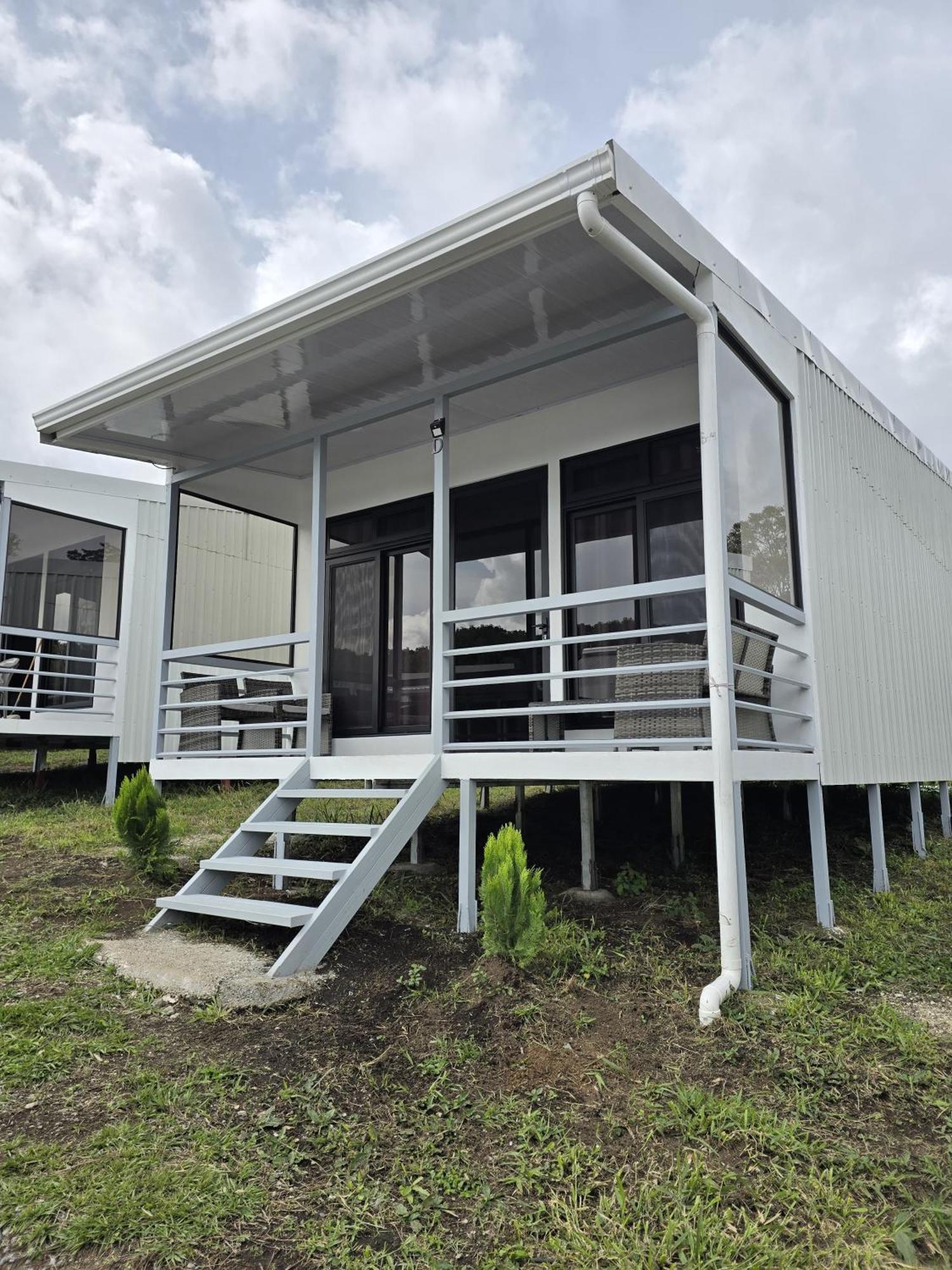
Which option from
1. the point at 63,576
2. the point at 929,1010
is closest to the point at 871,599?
the point at 929,1010

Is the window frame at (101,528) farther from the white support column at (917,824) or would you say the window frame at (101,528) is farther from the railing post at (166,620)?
the white support column at (917,824)

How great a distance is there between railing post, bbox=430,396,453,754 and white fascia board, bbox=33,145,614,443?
3.37 feet

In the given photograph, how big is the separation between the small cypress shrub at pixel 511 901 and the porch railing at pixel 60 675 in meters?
6.81

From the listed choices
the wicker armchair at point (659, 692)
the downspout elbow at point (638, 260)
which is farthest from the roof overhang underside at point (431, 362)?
the wicker armchair at point (659, 692)

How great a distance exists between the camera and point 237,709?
7.27 metres

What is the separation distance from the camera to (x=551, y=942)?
4293 mm

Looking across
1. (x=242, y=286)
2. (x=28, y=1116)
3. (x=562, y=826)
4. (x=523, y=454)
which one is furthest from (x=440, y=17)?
(x=242, y=286)

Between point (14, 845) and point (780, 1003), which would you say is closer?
point (780, 1003)

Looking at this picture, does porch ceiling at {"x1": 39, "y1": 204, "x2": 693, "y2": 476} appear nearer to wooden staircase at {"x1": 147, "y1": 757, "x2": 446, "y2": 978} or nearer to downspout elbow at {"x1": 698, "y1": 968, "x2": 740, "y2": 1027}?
wooden staircase at {"x1": 147, "y1": 757, "x2": 446, "y2": 978}

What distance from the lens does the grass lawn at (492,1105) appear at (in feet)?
7.70

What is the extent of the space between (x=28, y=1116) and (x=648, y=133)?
15236 mm

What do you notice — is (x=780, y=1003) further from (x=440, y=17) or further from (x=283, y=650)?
(x=440, y=17)

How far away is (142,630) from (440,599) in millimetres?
6192

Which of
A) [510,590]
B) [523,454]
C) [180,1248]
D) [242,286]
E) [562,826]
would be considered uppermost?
[242,286]
